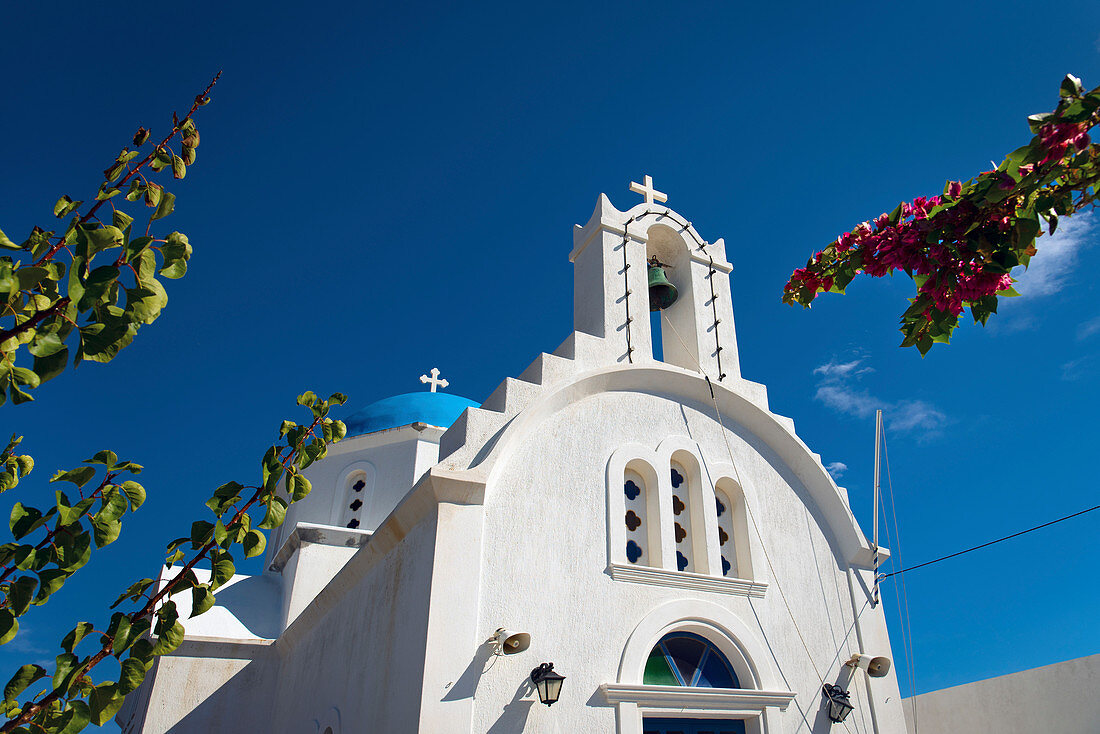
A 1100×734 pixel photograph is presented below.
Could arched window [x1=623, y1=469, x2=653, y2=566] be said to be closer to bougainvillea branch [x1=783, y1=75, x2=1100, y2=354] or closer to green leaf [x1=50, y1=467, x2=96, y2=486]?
bougainvillea branch [x1=783, y1=75, x2=1100, y2=354]

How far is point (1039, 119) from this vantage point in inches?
93.4

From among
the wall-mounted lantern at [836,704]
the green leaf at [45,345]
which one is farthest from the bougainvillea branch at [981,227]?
the wall-mounted lantern at [836,704]

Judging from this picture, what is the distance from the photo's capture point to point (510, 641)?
6.30 metres

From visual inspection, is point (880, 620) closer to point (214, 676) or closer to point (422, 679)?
point (422, 679)

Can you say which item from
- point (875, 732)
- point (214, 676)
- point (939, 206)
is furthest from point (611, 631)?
point (214, 676)

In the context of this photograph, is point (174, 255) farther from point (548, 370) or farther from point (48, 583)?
point (548, 370)

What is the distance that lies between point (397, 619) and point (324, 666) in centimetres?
266

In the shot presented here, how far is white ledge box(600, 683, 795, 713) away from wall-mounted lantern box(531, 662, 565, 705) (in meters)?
0.60

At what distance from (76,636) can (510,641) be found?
4.42 meters

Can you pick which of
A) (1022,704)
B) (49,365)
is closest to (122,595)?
(49,365)

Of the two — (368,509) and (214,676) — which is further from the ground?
(368,509)

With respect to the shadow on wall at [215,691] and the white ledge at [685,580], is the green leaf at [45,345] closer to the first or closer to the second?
the white ledge at [685,580]

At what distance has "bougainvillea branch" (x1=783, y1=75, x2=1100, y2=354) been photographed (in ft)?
7.65

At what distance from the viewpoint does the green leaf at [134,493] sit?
244 cm
